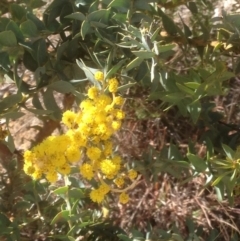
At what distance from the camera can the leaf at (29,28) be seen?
1039mm

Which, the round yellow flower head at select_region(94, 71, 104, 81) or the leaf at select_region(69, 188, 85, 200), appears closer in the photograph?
the round yellow flower head at select_region(94, 71, 104, 81)

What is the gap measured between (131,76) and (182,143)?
0.71 m

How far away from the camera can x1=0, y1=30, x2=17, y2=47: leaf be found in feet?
3.29

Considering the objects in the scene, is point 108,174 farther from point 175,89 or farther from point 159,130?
point 159,130

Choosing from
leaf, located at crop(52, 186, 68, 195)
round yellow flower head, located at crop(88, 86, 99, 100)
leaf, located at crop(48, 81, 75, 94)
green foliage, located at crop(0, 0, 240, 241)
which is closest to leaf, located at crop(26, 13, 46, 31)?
green foliage, located at crop(0, 0, 240, 241)

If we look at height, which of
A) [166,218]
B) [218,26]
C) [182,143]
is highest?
[218,26]

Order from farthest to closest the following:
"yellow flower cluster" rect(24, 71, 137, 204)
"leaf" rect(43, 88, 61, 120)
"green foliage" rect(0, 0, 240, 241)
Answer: "leaf" rect(43, 88, 61, 120) → "green foliage" rect(0, 0, 240, 241) → "yellow flower cluster" rect(24, 71, 137, 204)

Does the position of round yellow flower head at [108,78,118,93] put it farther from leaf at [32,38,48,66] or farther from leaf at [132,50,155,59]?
leaf at [32,38,48,66]

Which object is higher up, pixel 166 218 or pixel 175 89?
pixel 175 89

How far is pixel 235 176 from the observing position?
1161mm

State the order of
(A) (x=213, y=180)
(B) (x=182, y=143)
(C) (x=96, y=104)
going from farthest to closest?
1. (B) (x=182, y=143)
2. (A) (x=213, y=180)
3. (C) (x=96, y=104)

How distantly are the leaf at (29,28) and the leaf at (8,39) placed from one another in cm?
3

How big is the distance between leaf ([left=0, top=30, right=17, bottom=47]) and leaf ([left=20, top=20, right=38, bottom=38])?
0.03 meters

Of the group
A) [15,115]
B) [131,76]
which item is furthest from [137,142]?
[15,115]
